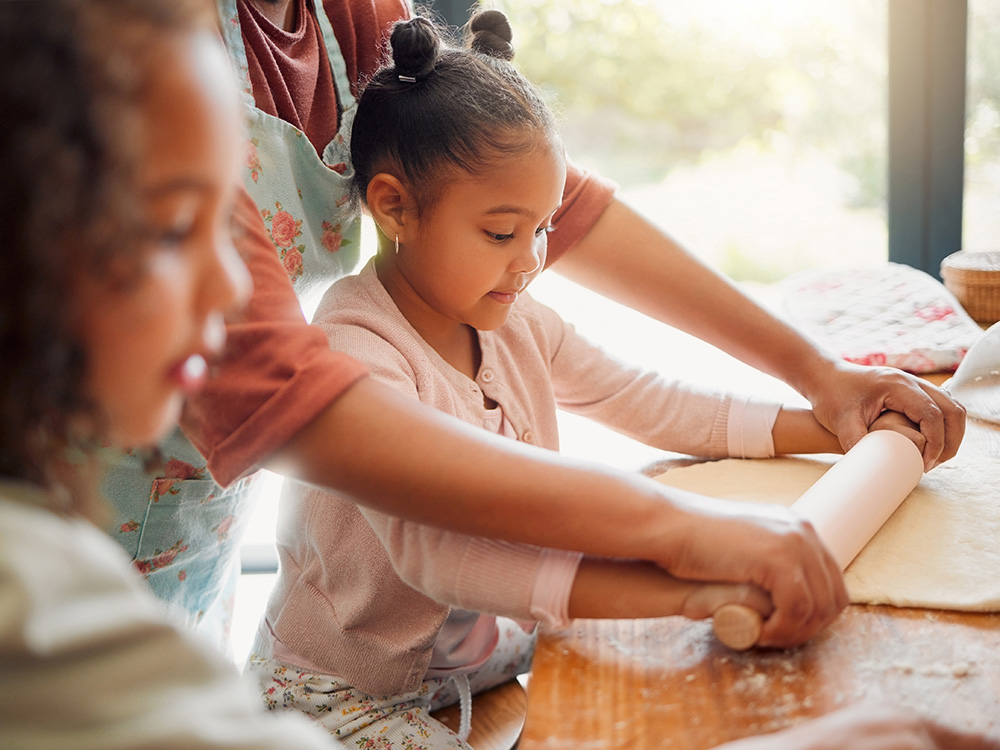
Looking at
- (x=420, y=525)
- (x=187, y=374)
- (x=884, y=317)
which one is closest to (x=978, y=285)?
(x=884, y=317)

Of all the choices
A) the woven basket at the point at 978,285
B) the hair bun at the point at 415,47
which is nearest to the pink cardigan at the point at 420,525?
the hair bun at the point at 415,47

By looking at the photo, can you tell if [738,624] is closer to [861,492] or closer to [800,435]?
[861,492]

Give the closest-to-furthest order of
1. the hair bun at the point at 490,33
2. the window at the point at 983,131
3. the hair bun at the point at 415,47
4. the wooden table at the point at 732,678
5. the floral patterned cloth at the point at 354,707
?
the wooden table at the point at 732,678
the floral patterned cloth at the point at 354,707
the hair bun at the point at 415,47
the hair bun at the point at 490,33
the window at the point at 983,131

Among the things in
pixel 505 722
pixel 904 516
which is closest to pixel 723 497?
pixel 904 516

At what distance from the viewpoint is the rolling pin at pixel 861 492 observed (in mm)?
830

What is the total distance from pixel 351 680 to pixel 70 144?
66 centimetres

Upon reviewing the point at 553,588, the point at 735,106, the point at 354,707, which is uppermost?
the point at 735,106

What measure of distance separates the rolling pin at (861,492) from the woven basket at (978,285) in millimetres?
695

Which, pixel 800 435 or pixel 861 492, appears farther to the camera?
pixel 800 435

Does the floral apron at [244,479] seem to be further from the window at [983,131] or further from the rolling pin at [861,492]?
the window at [983,131]

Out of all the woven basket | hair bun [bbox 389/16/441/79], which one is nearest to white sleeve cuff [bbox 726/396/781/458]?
hair bun [bbox 389/16/441/79]

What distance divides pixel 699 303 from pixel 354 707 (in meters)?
0.65

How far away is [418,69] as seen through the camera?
1002 mm

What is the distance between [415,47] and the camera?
977mm
